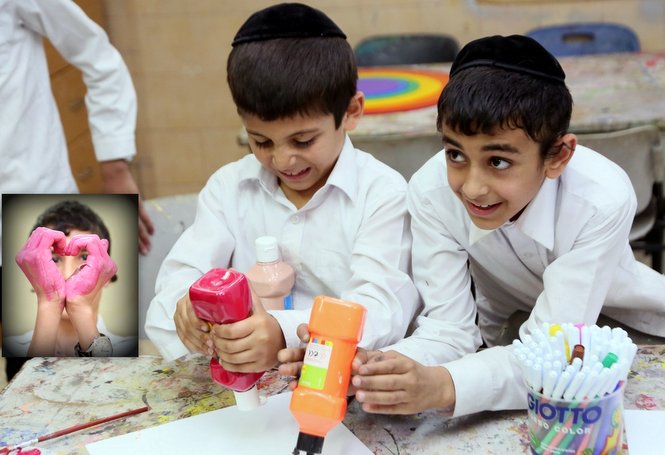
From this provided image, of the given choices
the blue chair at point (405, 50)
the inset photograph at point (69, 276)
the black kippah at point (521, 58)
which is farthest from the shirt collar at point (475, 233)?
the blue chair at point (405, 50)

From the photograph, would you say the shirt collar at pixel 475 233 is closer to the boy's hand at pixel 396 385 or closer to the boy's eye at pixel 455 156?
the boy's eye at pixel 455 156

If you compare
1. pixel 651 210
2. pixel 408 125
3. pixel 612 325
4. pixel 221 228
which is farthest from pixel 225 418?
pixel 651 210

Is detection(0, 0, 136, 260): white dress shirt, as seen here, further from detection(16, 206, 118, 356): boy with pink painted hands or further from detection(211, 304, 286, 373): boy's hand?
detection(211, 304, 286, 373): boy's hand

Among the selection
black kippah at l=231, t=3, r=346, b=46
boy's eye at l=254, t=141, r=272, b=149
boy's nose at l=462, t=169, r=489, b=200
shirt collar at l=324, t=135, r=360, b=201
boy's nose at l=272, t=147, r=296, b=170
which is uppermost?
black kippah at l=231, t=3, r=346, b=46

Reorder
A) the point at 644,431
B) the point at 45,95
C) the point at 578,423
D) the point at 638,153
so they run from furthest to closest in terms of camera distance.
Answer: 1. the point at 638,153
2. the point at 45,95
3. the point at 644,431
4. the point at 578,423

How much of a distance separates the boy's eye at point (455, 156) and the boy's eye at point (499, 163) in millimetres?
42

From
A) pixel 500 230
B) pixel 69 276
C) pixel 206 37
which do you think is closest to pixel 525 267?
pixel 500 230

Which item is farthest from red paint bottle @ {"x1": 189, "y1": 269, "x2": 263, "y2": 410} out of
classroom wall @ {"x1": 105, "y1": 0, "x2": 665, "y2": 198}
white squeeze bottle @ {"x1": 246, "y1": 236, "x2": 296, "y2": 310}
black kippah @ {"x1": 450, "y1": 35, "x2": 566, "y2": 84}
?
classroom wall @ {"x1": 105, "y1": 0, "x2": 665, "y2": 198}

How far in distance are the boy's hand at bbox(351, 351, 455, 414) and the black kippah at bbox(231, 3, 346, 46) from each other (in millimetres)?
568

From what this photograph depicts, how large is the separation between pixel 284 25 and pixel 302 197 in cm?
29

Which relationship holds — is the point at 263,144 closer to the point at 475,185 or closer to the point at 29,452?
the point at 475,185

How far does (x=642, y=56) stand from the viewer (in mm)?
2904

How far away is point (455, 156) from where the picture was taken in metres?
1.10

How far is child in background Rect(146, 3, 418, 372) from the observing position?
126 cm
